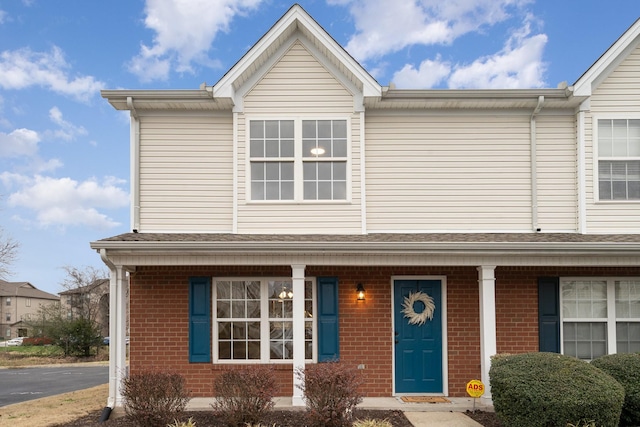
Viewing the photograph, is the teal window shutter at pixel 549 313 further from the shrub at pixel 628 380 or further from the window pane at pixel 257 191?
the window pane at pixel 257 191

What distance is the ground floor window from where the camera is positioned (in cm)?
915

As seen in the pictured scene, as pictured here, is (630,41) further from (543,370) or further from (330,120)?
(543,370)

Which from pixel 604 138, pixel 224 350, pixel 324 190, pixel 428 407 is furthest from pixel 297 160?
pixel 604 138

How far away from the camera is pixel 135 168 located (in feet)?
30.6

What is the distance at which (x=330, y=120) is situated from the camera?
31.0 ft

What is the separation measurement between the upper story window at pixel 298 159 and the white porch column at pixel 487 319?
2827mm

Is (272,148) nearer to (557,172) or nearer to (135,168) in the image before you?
(135,168)

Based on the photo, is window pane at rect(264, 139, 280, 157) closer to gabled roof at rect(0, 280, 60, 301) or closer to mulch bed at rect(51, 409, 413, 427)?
mulch bed at rect(51, 409, 413, 427)

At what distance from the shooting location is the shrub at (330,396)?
6.80 m

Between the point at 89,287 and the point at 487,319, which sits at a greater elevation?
the point at 487,319

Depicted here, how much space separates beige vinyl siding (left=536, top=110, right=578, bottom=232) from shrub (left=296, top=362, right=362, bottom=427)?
16.4 feet

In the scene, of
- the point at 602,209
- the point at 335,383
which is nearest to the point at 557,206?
the point at 602,209

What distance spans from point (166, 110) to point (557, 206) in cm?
756

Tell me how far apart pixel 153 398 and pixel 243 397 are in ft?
4.05
